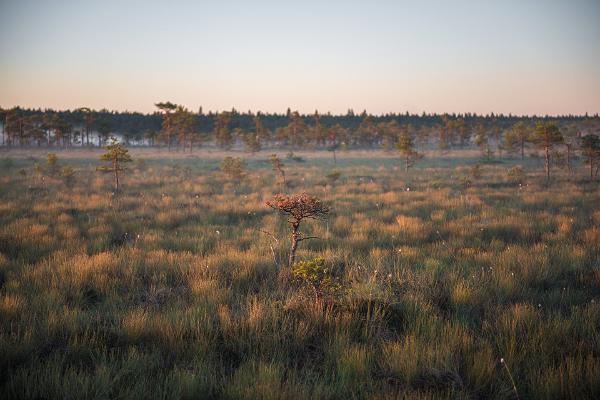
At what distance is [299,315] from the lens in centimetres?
373

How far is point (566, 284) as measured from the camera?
4.74 metres

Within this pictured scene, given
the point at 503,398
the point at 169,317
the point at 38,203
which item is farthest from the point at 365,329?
the point at 38,203

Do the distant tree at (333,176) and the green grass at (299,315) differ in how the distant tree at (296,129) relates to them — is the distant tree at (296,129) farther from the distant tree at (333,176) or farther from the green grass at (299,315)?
the green grass at (299,315)

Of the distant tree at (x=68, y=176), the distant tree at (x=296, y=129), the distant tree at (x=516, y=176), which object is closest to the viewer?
the distant tree at (x=68, y=176)

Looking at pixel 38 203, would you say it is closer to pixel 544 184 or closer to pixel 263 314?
pixel 263 314

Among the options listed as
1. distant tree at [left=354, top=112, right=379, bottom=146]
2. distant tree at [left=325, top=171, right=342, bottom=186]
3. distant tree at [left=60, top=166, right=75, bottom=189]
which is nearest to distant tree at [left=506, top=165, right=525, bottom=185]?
distant tree at [left=325, top=171, right=342, bottom=186]

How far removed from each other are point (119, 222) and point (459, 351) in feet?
27.7

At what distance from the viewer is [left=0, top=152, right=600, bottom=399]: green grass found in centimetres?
258

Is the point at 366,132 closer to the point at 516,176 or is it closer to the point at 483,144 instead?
the point at 483,144

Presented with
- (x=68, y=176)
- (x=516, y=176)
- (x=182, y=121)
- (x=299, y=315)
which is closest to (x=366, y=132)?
(x=182, y=121)

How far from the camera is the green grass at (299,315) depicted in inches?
102

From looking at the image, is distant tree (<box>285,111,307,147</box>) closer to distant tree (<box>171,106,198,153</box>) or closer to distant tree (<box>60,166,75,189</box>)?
distant tree (<box>171,106,198,153</box>)

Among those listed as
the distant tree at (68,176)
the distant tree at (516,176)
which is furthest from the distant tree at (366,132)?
the distant tree at (68,176)

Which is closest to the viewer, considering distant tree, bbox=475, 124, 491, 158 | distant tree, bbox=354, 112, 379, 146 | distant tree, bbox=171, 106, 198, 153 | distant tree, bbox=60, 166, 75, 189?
distant tree, bbox=60, 166, 75, 189
